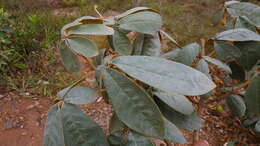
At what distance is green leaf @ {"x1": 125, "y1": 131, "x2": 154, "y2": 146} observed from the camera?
48 cm

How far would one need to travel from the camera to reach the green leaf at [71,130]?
432 mm

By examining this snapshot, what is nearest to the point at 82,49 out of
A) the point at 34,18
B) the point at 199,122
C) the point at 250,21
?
the point at 199,122

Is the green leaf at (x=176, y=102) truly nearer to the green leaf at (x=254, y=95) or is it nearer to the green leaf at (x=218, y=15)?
the green leaf at (x=254, y=95)

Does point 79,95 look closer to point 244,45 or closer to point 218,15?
point 244,45

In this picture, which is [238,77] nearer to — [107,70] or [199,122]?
[199,122]

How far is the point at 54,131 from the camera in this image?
44 cm

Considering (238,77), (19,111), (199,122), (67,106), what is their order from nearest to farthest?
(67,106)
(199,122)
(238,77)
(19,111)

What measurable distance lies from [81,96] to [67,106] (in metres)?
→ 0.04

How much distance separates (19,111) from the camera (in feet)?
5.08

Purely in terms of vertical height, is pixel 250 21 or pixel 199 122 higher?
pixel 250 21

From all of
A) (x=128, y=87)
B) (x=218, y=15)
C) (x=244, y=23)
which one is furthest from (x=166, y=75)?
(x=218, y=15)

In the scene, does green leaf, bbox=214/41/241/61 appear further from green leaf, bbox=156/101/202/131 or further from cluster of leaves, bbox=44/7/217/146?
green leaf, bbox=156/101/202/131

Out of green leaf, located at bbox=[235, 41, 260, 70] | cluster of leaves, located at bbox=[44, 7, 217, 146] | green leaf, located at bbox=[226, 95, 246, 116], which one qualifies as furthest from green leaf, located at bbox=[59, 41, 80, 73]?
green leaf, located at bbox=[226, 95, 246, 116]

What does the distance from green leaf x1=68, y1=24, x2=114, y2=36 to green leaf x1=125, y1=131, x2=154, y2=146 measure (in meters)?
0.23
